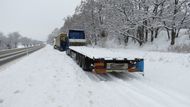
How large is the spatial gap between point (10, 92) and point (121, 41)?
3507 cm

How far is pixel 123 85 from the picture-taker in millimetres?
9383

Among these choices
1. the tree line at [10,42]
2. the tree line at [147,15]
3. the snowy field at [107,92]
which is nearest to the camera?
the snowy field at [107,92]

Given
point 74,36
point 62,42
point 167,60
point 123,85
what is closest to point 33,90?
point 123,85

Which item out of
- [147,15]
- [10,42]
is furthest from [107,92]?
[10,42]

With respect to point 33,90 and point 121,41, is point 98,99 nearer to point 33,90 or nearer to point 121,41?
point 33,90

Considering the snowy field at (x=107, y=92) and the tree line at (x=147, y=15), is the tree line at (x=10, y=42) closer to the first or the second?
the tree line at (x=147, y=15)

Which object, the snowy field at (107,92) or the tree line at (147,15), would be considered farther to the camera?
the tree line at (147,15)

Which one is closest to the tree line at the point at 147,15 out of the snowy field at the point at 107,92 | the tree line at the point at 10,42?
the snowy field at the point at 107,92

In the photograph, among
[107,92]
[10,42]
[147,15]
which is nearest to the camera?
[107,92]

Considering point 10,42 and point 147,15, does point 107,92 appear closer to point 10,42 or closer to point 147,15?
point 147,15

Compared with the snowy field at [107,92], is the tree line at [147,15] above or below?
above

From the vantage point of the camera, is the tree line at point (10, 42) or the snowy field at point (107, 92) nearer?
the snowy field at point (107, 92)

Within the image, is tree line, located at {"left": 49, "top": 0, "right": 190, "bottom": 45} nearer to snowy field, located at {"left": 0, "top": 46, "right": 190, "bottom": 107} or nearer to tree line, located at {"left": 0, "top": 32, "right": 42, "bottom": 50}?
snowy field, located at {"left": 0, "top": 46, "right": 190, "bottom": 107}

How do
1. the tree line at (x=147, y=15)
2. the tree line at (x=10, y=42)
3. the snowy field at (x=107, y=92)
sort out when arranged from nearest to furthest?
the snowy field at (x=107, y=92)
the tree line at (x=147, y=15)
the tree line at (x=10, y=42)
